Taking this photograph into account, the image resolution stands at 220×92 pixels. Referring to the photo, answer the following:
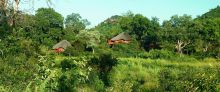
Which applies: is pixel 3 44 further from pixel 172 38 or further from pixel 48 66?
pixel 172 38

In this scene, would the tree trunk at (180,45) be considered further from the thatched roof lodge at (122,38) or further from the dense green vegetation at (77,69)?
the thatched roof lodge at (122,38)

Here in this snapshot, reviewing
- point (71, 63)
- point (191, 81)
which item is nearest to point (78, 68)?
point (71, 63)

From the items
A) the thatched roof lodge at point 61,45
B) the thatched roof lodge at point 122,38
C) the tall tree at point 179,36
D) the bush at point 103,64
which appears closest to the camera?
the bush at point 103,64

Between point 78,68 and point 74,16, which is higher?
point 74,16

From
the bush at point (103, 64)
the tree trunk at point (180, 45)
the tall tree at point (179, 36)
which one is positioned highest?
the tall tree at point (179, 36)

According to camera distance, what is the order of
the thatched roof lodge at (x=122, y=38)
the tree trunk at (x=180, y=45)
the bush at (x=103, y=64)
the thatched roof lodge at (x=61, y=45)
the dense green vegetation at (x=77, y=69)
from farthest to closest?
the thatched roof lodge at (x=122, y=38)
the thatched roof lodge at (x=61, y=45)
the tree trunk at (x=180, y=45)
the bush at (x=103, y=64)
the dense green vegetation at (x=77, y=69)

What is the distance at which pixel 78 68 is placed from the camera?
443 inches

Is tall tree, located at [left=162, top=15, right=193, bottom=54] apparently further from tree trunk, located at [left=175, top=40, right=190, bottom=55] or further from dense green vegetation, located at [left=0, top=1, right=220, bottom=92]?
dense green vegetation, located at [left=0, top=1, right=220, bottom=92]

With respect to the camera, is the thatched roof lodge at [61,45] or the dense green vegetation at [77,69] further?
the thatched roof lodge at [61,45]

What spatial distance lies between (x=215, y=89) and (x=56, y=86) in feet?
16.4

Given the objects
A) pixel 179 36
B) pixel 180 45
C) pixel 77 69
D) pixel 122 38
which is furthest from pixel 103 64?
pixel 122 38

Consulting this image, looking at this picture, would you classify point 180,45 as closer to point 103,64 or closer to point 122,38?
point 122,38

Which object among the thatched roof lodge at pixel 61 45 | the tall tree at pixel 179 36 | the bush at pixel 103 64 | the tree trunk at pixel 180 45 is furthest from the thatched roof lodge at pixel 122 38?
the bush at pixel 103 64

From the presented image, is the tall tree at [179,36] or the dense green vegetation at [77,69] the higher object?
the tall tree at [179,36]
